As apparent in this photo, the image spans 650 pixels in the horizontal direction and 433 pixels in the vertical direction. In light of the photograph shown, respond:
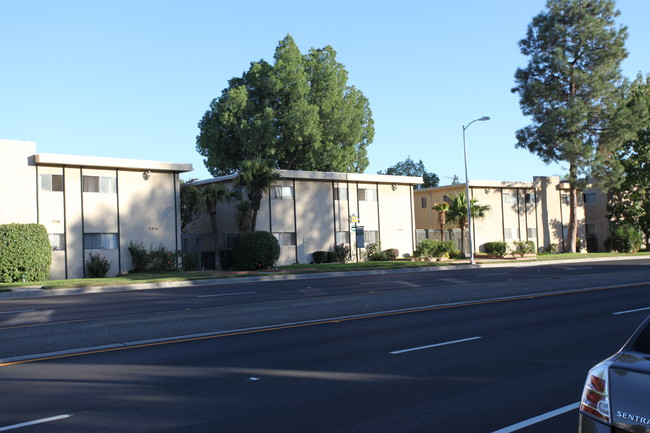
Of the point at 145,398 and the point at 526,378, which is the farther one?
the point at 526,378

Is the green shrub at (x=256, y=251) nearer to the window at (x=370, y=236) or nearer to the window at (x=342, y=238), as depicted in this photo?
the window at (x=342, y=238)

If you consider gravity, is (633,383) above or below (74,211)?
below

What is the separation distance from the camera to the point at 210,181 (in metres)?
43.2

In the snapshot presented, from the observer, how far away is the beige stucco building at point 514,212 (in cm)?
5391

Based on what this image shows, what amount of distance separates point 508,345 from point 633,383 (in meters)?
6.24

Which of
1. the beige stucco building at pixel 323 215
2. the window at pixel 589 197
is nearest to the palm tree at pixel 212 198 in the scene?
the beige stucco building at pixel 323 215

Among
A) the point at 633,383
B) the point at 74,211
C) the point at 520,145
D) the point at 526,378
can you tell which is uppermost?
the point at 520,145

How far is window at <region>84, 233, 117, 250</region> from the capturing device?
34.0m

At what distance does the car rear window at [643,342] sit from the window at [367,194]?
40968 mm

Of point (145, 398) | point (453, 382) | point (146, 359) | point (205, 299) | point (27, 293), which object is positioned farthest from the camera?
point (27, 293)

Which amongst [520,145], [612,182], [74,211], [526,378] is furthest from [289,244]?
[526,378]

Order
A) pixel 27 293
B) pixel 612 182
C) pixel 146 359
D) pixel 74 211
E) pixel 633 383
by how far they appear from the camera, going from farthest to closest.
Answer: pixel 612 182 < pixel 74 211 < pixel 27 293 < pixel 146 359 < pixel 633 383

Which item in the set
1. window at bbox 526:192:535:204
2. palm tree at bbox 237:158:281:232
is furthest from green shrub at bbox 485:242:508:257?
palm tree at bbox 237:158:281:232

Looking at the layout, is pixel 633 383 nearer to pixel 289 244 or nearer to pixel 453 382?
pixel 453 382
